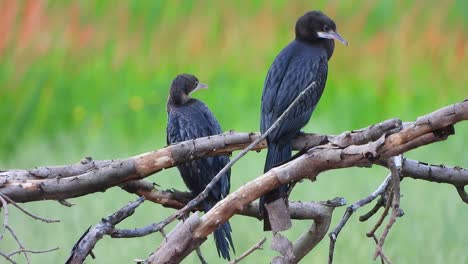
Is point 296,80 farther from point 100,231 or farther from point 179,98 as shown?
point 100,231

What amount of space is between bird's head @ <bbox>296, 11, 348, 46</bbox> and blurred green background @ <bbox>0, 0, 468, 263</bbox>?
1.18 m

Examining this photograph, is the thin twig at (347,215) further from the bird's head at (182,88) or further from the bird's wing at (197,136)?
the bird's head at (182,88)

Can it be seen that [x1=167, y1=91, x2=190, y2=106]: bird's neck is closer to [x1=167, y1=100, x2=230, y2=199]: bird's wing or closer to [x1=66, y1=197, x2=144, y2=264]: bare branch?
[x1=167, y1=100, x2=230, y2=199]: bird's wing

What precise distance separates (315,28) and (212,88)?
54.3 inches

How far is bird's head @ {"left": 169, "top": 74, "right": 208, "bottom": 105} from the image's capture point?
343 cm

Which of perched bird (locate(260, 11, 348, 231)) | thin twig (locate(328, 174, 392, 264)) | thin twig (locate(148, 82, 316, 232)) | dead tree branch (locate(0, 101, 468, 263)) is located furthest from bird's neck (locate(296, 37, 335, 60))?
thin twig (locate(148, 82, 316, 232))

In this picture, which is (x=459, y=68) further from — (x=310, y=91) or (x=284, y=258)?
(x=284, y=258)

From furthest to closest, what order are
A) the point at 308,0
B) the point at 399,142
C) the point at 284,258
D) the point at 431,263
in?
1. the point at 308,0
2. the point at 431,263
3. the point at 284,258
4. the point at 399,142

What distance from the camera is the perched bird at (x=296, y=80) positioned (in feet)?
9.27

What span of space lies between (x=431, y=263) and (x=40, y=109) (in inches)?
72.2

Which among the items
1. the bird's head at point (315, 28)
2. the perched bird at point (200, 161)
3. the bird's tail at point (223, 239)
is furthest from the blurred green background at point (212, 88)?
the bird's head at point (315, 28)

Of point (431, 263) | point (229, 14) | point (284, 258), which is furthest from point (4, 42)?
point (284, 258)

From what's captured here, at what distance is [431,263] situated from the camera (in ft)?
13.6

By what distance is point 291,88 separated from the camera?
2914mm
